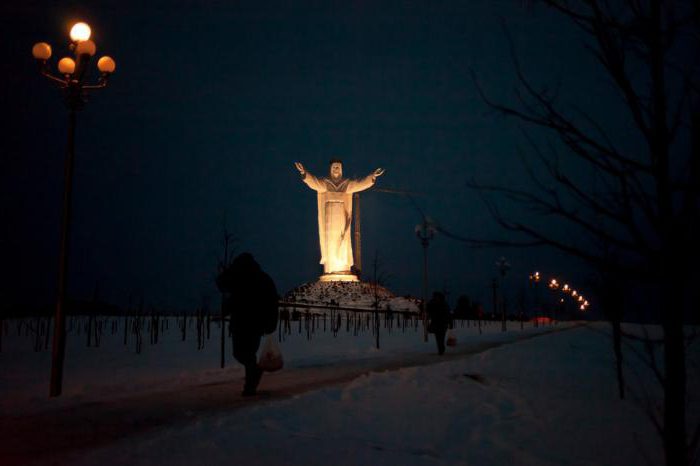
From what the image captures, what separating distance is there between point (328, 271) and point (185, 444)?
45.1 metres

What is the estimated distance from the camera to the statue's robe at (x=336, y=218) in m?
49.9

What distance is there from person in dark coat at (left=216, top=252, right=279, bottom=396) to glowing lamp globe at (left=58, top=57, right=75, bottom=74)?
4.96 meters

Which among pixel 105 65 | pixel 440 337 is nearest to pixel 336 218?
pixel 440 337

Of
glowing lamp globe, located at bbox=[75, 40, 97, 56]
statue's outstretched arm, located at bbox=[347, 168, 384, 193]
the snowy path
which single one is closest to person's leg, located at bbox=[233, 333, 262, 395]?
the snowy path

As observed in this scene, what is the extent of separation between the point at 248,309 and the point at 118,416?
8.22ft

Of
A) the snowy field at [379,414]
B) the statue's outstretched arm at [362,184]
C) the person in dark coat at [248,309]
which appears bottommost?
the snowy field at [379,414]

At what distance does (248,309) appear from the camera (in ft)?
30.6

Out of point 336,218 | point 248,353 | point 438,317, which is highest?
point 336,218

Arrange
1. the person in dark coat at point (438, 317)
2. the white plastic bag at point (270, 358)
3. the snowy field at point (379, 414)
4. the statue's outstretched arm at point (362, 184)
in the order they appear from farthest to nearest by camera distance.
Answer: the statue's outstretched arm at point (362, 184) → the person in dark coat at point (438, 317) → the white plastic bag at point (270, 358) → the snowy field at point (379, 414)

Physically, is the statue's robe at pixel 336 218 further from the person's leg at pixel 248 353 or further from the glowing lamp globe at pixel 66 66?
the person's leg at pixel 248 353

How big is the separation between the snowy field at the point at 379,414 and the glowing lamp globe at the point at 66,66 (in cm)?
586

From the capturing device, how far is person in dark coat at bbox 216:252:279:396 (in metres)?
9.20

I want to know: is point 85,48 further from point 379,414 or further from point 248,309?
point 379,414

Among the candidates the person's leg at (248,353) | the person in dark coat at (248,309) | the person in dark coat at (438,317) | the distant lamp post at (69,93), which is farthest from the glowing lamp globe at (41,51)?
the person in dark coat at (438,317)
